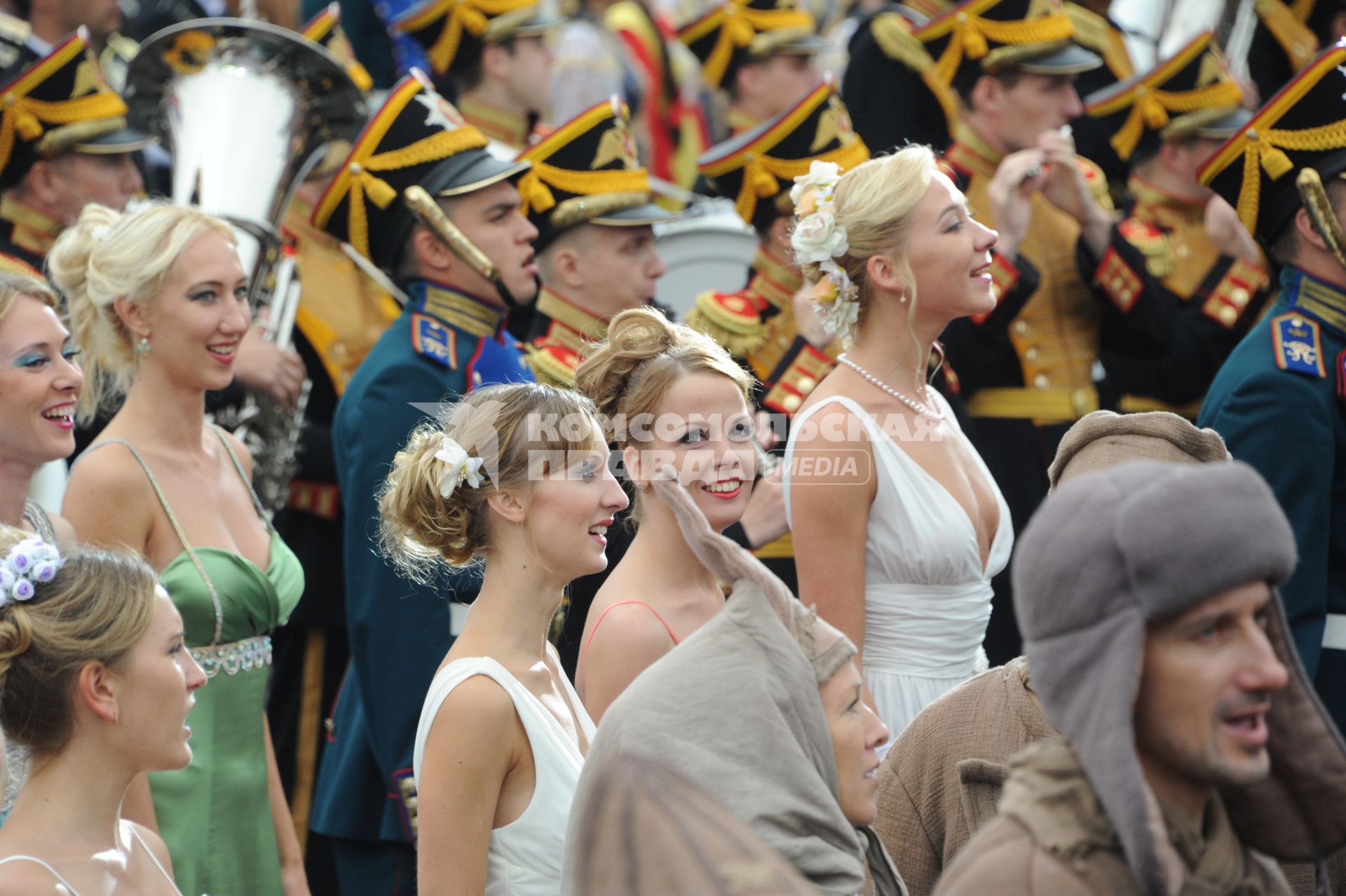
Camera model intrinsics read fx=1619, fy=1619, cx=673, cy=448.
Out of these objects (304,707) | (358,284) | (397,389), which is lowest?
(304,707)

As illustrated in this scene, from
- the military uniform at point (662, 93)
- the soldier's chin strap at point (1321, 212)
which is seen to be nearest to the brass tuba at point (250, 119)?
the soldier's chin strap at point (1321, 212)

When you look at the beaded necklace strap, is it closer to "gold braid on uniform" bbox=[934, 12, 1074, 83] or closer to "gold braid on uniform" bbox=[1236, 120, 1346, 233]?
"gold braid on uniform" bbox=[1236, 120, 1346, 233]

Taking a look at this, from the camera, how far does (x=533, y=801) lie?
110 inches

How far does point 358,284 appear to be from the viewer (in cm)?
589

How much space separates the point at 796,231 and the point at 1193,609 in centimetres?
222

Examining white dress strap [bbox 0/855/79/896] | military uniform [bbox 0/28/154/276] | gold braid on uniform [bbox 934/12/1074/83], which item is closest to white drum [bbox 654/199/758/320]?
gold braid on uniform [bbox 934/12/1074/83]

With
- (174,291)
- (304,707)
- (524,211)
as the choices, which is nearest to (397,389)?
(174,291)

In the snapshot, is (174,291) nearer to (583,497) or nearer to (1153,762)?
(583,497)

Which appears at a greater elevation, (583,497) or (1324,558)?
(583,497)

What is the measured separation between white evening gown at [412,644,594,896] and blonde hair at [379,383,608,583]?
1.13 feet

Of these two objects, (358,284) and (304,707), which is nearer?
(304,707)

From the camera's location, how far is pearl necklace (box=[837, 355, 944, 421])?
12.6 feet

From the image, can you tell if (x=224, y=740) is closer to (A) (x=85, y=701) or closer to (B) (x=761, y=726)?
(A) (x=85, y=701)

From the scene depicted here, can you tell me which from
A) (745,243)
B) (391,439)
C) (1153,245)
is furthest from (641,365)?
(1153,245)
